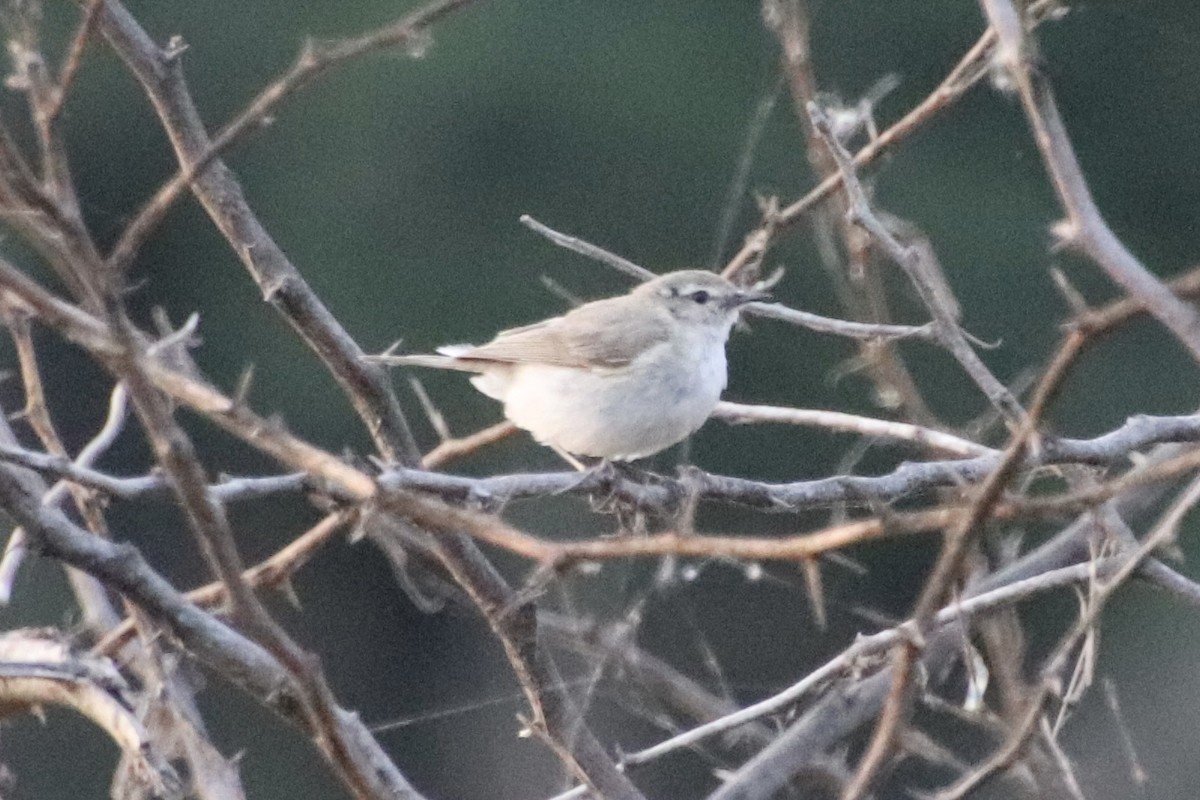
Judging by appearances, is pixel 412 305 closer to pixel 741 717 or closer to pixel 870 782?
pixel 741 717

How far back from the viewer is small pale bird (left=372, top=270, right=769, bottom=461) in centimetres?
405

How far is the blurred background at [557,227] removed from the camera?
12.3m

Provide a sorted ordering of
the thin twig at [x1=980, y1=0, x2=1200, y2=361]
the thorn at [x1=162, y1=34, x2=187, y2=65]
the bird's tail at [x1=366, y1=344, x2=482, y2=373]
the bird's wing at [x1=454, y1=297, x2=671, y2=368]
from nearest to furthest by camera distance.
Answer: the thin twig at [x1=980, y1=0, x2=1200, y2=361] < the thorn at [x1=162, y1=34, x2=187, y2=65] < the bird's tail at [x1=366, y1=344, x2=482, y2=373] < the bird's wing at [x1=454, y1=297, x2=671, y2=368]

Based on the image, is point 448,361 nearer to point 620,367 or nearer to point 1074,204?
point 620,367

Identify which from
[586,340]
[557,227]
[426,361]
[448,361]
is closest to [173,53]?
[426,361]

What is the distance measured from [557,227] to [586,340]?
8663mm

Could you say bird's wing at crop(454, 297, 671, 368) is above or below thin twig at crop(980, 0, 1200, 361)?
above

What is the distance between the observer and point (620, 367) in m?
4.23

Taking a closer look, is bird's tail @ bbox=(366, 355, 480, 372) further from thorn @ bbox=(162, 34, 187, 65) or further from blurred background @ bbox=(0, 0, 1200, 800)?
blurred background @ bbox=(0, 0, 1200, 800)

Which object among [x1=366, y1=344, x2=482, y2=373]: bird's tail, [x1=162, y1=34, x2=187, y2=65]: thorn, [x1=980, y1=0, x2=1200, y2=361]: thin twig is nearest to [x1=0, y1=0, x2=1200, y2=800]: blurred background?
[x1=366, y1=344, x2=482, y2=373]: bird's tail

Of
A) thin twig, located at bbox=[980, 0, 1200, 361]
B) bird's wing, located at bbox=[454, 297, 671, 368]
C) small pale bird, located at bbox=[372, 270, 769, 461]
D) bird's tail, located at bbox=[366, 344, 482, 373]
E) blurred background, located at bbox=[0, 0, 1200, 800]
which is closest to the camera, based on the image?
thin twig, located at bbox=[980, 0, 1200, 361]

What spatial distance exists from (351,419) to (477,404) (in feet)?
3.11

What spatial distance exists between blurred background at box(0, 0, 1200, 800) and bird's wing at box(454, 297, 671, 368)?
7.14 m

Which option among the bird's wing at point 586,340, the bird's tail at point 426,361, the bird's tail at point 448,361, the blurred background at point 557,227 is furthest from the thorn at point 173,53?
the blurred background at point 557,227
